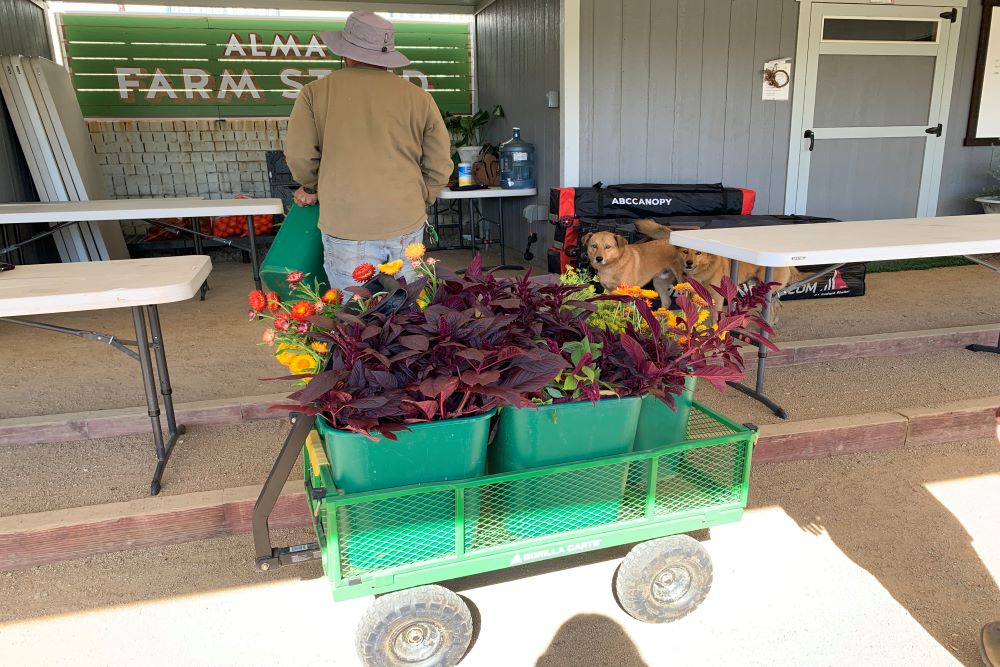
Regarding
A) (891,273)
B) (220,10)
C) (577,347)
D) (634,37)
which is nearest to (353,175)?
(577,347)

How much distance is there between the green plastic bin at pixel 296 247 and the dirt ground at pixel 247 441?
0.76 metres

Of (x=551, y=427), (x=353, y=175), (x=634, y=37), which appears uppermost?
(x=634, y=37)

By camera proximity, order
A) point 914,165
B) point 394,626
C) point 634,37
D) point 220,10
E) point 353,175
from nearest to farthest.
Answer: point 394,626, point 353,175, point 634,37, point 914,165, point 220,10

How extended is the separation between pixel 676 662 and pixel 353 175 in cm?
227

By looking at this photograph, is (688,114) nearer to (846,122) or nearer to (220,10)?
(846,122)

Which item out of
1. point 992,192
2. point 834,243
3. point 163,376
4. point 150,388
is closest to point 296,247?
point 163,376

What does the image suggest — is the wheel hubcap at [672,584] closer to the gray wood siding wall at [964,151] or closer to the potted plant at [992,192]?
the potted plant at [992,192]

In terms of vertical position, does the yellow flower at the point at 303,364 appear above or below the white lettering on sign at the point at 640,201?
below

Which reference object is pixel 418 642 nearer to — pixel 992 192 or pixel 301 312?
pixel 301 312

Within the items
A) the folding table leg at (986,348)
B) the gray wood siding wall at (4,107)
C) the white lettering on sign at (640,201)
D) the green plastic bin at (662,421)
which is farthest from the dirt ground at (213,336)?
the green plastic bin at (662,421)

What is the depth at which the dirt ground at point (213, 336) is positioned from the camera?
3.33m

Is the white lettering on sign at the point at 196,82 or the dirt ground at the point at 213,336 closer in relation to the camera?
the dirt ground at the point at 213,336

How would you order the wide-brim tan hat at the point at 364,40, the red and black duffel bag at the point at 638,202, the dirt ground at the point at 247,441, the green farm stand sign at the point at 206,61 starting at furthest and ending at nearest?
the green farm stand sign at the point at 206,61, the red and black duffel bag at the point at 638,202, the wide-brim tan hat at the point at 364,40, the dirt ground at the point at 247,441

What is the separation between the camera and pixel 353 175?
3.02 metres
